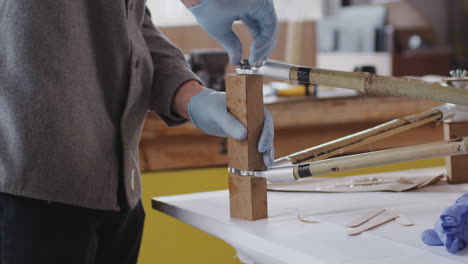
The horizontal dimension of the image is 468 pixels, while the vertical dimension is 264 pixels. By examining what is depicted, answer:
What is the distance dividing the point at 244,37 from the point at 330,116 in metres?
1.58

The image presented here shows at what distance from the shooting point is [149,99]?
1.33m

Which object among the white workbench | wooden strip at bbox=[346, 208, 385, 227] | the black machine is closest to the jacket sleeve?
the white workbench

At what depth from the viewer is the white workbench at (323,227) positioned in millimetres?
877

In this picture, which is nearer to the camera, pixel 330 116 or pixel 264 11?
pixel 264 11

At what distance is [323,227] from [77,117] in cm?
43

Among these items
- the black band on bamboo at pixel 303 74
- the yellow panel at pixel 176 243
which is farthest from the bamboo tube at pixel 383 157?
the yellow panel at pixel 176 243

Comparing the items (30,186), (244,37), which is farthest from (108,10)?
(244,37)

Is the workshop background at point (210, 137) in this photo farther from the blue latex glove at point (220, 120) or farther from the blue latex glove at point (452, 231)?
the blue latex glove at point (452, 231)

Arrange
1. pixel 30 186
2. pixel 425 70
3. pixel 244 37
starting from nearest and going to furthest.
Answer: pixel 30 186 < pixel 244 37 < pixel 425 70

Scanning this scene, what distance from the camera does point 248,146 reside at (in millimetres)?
1092

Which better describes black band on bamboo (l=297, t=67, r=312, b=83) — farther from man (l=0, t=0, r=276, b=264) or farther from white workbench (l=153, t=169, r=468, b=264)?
white workbench (l=153, t=169, r=468, b=264)

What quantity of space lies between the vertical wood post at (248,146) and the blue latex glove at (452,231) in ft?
0.94

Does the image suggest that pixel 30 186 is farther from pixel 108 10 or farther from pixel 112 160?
pixel 108 10

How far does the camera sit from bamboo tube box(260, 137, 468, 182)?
97cm
